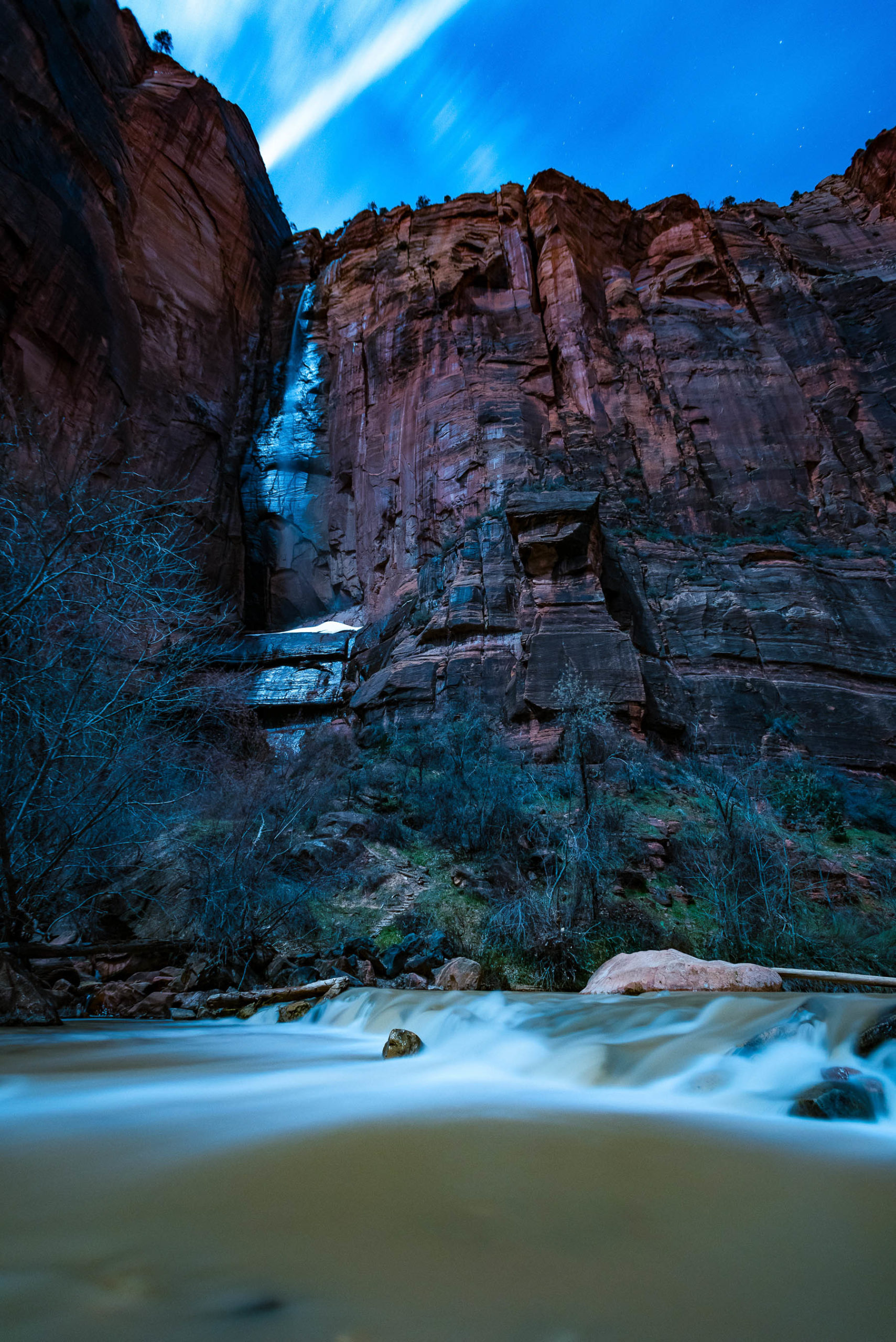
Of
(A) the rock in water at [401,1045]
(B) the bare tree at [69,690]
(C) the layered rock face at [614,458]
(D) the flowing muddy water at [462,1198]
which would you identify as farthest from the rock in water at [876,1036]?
(C) the layered rock face at [614,458]

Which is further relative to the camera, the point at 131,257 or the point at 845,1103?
the point at 131,257

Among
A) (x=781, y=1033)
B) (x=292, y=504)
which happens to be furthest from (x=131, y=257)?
(x=781, y=1033)

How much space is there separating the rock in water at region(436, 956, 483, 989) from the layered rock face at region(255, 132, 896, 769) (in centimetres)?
959

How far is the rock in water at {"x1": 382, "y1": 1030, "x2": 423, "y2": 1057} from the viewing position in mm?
4297

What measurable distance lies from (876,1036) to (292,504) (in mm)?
30855

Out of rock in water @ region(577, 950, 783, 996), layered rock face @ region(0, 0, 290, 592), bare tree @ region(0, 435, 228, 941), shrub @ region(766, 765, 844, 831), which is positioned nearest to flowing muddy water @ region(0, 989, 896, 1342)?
rock in water @ region(577, 950, 783, 996)

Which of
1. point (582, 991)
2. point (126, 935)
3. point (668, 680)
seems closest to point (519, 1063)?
point (582, 991)

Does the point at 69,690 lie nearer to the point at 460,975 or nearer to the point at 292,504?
the point at 460,975

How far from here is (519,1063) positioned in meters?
3.93

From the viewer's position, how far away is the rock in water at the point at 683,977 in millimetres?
5590

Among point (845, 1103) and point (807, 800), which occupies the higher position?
point (807, 800)

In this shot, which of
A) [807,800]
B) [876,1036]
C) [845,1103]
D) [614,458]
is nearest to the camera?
[845,1103]

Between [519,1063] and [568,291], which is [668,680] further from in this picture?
[568,291]

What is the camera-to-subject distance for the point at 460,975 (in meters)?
6.87
